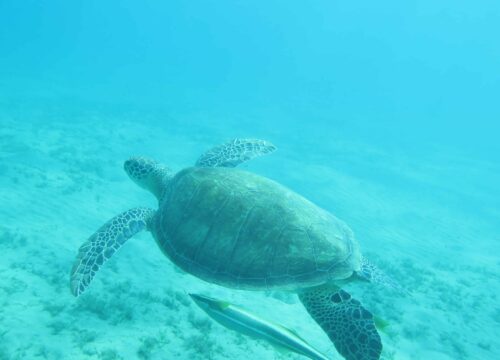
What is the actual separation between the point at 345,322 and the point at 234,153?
381cm

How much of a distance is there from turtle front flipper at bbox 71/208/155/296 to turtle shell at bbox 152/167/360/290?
506 mm

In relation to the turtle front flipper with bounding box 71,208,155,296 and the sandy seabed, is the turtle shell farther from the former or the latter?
the sandy seabed

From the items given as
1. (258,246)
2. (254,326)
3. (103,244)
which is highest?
(258,246)

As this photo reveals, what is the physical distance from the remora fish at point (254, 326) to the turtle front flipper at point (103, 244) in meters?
1.67

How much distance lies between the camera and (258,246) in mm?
3861

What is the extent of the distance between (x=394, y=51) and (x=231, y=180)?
140 meters

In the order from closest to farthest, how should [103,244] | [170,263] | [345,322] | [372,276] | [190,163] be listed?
1. [345,322]
2. [372,276]
3. [103,244]
4. [170,263]
5. [190,163]

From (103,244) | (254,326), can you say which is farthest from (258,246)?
(103,244)

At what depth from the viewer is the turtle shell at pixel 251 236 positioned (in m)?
3.74

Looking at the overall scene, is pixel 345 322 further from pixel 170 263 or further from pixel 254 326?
pixel 170 263

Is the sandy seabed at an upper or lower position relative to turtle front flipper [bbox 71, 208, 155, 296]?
lower

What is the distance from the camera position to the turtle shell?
3.74m

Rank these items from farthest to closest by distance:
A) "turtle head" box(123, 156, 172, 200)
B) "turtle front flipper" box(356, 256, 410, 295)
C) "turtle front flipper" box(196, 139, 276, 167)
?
"turtle front flipper" box(196, 139, 276, 167) → "turtle head" box(123, 156, 172, 200) → "turtle front flipper" box(356, 256, 410, 295)

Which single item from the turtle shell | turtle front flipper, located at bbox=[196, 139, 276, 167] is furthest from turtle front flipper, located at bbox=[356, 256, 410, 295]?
turtle front flipper, located at bbox=[196, 139, 276, 167]
